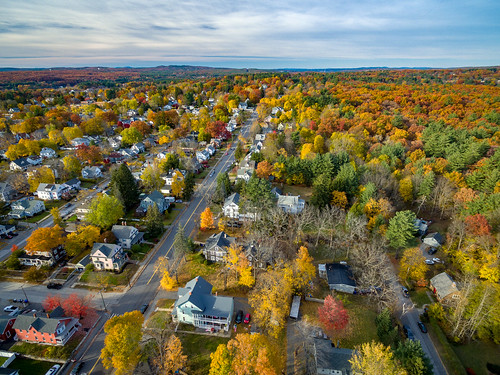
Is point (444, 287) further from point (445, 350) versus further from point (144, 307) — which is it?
point (144, 307)

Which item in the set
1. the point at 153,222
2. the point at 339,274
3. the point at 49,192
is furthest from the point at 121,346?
the point at 49,192

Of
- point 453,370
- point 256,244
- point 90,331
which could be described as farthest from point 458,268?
point 90,331

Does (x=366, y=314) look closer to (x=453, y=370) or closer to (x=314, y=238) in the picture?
(x=453, y=370)

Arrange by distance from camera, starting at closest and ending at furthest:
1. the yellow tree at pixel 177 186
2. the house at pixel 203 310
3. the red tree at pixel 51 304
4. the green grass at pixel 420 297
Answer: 1. the house at pixel 203 310
2. the red tree at pixel 51 304
3. the green grass at pixel 420 297
4. the yellow tree at pixel 177 186

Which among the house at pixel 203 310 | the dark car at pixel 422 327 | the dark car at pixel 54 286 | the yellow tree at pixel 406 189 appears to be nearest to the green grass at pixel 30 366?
the dark car at pixel 54 286

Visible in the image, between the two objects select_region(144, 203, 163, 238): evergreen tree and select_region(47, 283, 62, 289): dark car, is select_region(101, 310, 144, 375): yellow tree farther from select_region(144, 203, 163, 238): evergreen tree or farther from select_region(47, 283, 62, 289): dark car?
select_region(144, 203, 163, 238): evergreen tree

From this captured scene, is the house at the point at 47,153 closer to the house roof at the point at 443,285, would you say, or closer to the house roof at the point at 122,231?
the house roof at the point at 122,231

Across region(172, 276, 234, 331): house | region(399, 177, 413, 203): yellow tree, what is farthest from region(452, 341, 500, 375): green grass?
region(399, 177, 413, 203): yellow tree
